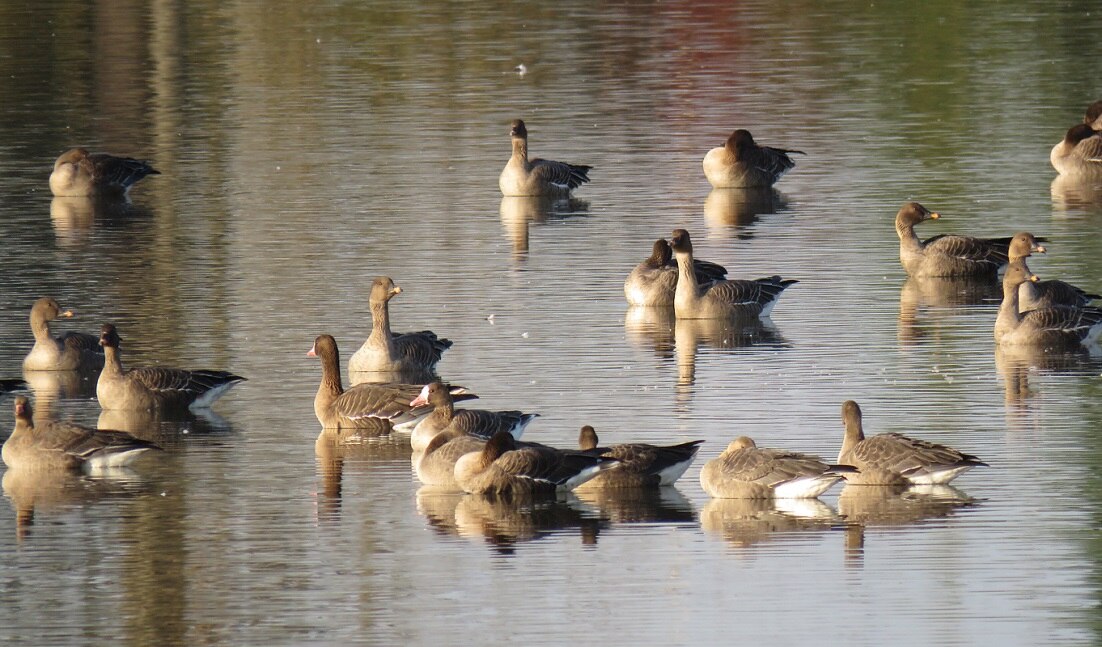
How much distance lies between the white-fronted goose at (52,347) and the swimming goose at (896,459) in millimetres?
9135

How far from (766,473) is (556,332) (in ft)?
25.1

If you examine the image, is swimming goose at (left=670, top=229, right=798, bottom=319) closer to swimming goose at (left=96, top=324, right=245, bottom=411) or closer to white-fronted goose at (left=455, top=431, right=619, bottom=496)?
swimming goose at (left=96, top=324, right=245, bottom=411)

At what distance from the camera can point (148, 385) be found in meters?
20.9

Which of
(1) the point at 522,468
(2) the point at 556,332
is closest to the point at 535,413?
(1) the point at 522,468

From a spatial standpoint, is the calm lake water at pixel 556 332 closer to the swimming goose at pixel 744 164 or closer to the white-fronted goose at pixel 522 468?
the white-fronted goose at pixel 522 468

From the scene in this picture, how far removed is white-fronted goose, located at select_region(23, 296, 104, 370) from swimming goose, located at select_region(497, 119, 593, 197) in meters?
12.9

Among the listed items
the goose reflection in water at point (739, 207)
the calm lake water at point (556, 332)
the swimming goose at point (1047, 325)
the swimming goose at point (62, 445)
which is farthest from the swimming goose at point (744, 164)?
the swimming goose at point (62, 445)

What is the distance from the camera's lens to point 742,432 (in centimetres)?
1912

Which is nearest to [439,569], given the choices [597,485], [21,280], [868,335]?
[597,485]

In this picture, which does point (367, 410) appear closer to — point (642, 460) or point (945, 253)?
point (642, 460)

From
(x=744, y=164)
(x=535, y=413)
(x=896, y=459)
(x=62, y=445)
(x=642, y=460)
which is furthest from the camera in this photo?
(x=744, y=164)

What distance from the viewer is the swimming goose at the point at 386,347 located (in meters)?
22.0

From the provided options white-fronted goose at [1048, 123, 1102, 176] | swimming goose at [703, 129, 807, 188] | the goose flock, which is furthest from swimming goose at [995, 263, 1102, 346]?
swimming goose at [703, 129, 807, 188]

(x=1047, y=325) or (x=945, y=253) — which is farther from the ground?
(x=945, y=253)
